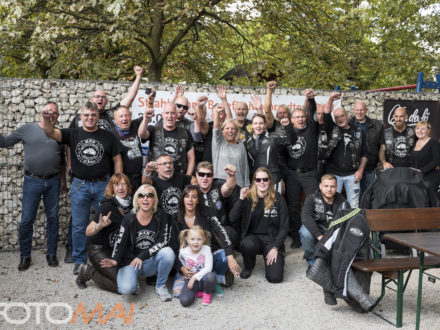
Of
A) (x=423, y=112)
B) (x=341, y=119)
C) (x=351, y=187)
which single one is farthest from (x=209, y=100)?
(x=423, y=112)

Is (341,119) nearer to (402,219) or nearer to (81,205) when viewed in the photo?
(402,219)

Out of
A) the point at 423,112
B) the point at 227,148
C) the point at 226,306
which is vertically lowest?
the point at 226,306

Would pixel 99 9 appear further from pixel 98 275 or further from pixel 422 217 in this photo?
pixel 422 217

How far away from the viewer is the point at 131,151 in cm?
582

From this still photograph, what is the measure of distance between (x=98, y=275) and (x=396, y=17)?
14.0m

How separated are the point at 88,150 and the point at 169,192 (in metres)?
1.09

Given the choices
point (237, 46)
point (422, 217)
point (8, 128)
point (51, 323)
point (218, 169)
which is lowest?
point (51, 323)

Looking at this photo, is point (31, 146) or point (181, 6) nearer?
point (31, 146)

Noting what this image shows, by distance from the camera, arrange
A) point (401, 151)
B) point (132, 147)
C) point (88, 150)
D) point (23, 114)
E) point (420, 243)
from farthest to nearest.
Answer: point (401, 151) < point (23, 114) < point (132, 147) < point (88, 150) < point (420, 243)

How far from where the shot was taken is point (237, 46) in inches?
495

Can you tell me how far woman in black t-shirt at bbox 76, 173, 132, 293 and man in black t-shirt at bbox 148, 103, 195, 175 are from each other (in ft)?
3.06

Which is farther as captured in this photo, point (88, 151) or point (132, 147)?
point (132, 147)

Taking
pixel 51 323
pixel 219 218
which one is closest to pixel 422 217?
pixel 219 218

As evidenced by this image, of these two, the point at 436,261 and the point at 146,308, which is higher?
the point at 436,261
